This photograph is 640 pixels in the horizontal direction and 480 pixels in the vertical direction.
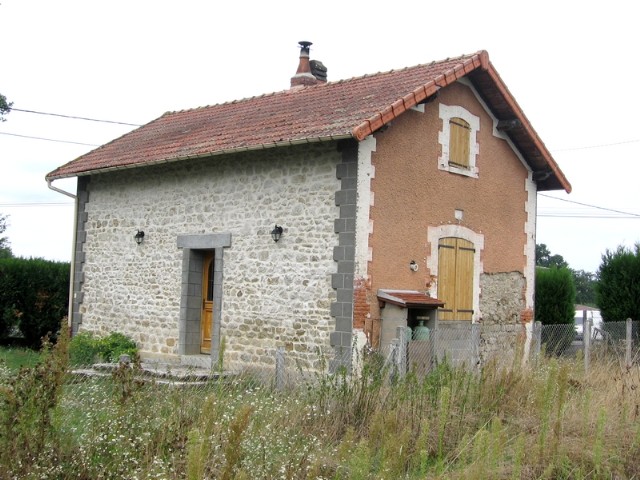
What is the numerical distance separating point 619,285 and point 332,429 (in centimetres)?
1085

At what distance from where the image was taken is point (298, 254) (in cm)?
1166

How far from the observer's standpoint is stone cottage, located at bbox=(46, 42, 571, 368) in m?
11.2

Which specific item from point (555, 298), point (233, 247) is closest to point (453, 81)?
point (233, 247)

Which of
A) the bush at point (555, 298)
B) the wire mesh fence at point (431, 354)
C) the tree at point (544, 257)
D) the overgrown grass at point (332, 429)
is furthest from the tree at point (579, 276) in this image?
the overgrown grass at point (332, 429)

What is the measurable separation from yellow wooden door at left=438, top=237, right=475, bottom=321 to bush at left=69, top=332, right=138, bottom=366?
18.4ft

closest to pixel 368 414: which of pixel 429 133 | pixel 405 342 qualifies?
pixel 405 342

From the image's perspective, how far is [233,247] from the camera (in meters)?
12.6

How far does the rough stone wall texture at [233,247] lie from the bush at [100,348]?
0.77 feet

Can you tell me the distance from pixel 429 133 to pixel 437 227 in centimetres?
153

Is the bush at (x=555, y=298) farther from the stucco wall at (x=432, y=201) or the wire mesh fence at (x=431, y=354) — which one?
the stucco wall at (x=432, y=201)

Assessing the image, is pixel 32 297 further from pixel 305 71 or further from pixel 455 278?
pixel 455 278

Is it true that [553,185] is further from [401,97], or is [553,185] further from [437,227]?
[401,97]

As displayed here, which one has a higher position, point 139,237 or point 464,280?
point 139,237

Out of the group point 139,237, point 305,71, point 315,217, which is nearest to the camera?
point 315,217
